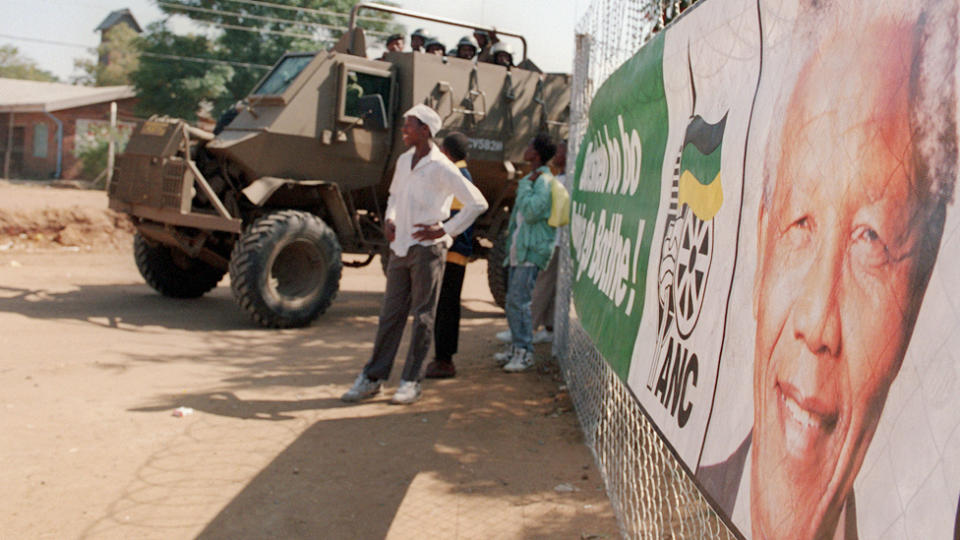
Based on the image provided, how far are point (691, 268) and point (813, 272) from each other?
70 cm

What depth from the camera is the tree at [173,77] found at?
27.8 meters

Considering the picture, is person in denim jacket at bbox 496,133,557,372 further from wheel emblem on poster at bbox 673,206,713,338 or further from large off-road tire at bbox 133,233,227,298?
large off-road tire at bbox 133,233,227,298

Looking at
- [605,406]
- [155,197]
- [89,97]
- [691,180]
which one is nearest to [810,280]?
[691,180]

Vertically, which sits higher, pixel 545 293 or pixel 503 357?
pixel 545 293

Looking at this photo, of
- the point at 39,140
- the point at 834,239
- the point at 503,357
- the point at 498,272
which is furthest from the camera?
the point at 39,140

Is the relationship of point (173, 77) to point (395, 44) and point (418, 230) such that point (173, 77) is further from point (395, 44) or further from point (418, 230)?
point (418, 230)

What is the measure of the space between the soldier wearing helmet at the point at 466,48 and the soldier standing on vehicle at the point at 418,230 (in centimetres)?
489

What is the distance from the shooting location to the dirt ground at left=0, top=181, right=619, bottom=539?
3.50 metres

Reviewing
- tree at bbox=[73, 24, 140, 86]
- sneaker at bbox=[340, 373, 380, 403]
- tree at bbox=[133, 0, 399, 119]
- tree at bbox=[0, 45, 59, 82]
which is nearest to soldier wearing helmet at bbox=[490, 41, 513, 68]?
sneaker at bbox=[340, 373, 380, 403]

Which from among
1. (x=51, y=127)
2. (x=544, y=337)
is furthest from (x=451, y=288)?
(x=51, y=127)

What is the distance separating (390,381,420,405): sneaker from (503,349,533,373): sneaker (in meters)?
Result: 1.08

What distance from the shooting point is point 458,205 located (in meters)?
5.73

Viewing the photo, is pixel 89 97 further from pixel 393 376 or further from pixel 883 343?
pixel 883 343

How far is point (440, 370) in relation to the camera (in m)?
6.02
